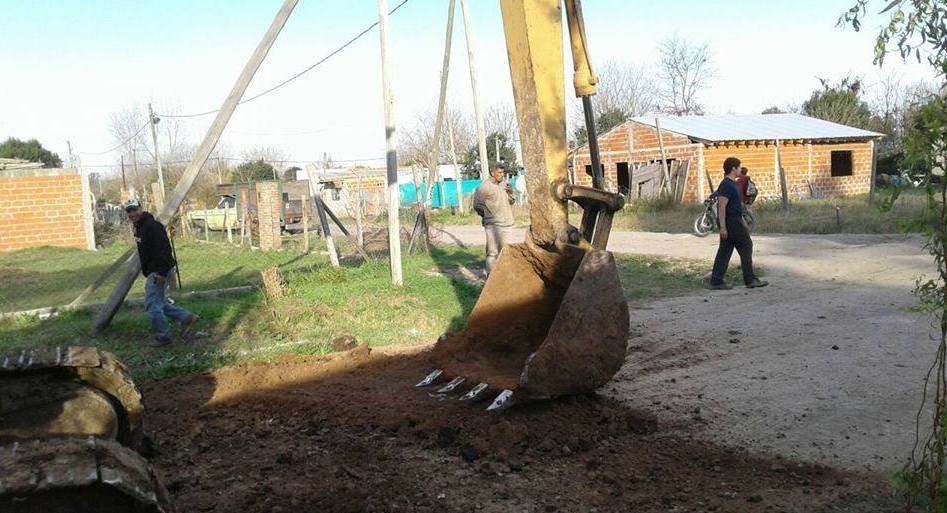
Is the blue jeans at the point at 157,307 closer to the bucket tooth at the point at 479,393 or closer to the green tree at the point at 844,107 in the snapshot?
the bucket tooth at the point at 479,393

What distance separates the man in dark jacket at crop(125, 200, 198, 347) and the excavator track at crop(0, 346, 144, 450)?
398cm

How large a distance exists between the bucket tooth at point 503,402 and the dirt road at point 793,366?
106 centimetres

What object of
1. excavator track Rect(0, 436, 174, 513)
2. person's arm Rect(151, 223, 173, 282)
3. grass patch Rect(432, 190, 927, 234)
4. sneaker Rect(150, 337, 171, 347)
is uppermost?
person's arm Rect(151, 223, 173, 282)

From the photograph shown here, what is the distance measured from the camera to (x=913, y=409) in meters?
5.39

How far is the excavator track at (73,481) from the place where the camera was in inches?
115

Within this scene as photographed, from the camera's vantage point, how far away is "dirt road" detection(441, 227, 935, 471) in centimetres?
509

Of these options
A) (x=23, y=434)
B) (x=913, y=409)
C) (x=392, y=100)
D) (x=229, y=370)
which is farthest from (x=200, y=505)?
(x=392, y=100)

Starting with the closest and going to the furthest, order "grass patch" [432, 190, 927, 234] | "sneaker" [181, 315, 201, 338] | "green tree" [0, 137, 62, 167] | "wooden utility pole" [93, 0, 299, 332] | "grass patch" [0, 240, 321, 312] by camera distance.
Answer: "sneaker" [181, 315, 201, 338] → "wooden utility pole" [93, 0, 299, 332] → "grass patch" [0, 240, 321, 312] → "grass patch" [432, 190, 927, 234] → "green tree" [0, 137, 62, 167]

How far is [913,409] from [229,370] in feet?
19.1

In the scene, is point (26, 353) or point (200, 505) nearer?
point (200, 505)

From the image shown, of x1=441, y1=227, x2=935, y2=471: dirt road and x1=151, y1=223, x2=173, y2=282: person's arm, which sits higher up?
x1=151, y1=223, x2=173, y2=282: person's arm

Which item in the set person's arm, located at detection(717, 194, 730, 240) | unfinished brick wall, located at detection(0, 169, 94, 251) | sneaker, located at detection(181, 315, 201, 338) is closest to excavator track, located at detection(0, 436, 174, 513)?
sneaker, located at detection(181, 315, 201, 338)

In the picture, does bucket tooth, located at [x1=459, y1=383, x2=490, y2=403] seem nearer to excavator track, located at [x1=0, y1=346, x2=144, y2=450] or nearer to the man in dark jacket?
excavator track, located at [x1=0, y1=346, x2=144, y2=450]

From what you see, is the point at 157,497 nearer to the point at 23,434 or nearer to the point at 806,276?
the point at 23,434
